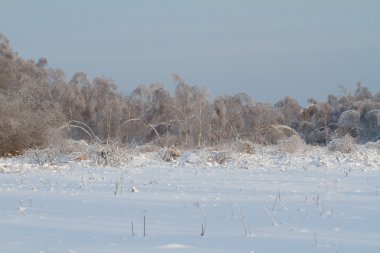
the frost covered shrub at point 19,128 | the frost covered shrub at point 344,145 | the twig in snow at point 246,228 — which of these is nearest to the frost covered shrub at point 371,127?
the frost covered shrub at point 344,145

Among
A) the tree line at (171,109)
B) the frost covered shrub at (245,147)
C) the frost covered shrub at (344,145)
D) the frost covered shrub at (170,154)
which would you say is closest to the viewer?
the frost covered shrub at (170,154)

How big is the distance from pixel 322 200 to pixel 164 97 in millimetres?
36012

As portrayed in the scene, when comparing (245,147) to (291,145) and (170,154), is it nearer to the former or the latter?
(291,145)

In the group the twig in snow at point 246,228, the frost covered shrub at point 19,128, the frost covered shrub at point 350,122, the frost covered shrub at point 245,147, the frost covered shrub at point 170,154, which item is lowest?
the twig in snow at point 246,228

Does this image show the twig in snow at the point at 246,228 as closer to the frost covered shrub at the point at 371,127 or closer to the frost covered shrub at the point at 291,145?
the frost covered shrub at the point at 291,145

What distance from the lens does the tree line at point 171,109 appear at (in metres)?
38.2

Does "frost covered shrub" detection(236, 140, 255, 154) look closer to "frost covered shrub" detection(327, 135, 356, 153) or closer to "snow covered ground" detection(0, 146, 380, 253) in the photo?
"frost covered shrub" detection(327, 135, 356, 153)

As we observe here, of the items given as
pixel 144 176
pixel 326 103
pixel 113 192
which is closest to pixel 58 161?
pixel 144 176

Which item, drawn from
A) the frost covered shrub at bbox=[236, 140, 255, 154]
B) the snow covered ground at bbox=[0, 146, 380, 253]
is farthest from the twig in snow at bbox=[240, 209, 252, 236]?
the frost covered shrub at bbox=[236, 140, 255, 154]

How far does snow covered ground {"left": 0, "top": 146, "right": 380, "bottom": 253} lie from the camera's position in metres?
5.62

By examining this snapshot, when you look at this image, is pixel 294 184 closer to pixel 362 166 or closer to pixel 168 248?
pixel 362 166

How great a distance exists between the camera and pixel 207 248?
17.6 ft

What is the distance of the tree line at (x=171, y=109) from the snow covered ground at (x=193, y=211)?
63.9 feet

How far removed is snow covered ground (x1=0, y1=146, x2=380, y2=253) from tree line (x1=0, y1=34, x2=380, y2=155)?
1947cm
